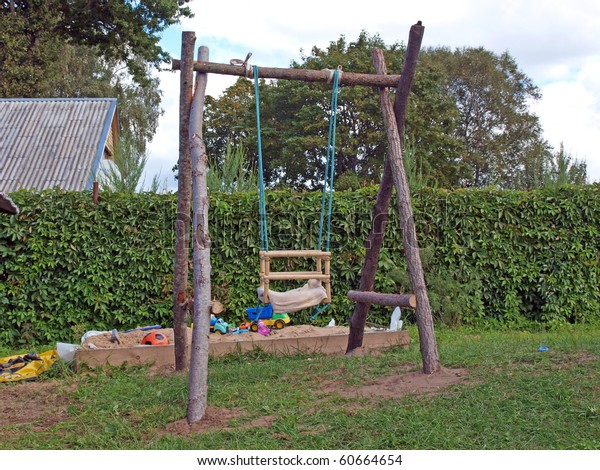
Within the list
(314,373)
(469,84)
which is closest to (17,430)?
(314,373)

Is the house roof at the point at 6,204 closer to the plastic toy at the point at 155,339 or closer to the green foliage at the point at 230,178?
the plastic toy at the point at 155,339

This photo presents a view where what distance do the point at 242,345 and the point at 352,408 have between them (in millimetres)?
3173

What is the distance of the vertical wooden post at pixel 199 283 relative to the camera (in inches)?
195

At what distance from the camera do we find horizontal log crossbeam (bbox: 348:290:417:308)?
5892mm

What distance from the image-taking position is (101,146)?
19172 millimetres

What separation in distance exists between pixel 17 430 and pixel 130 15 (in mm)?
20298

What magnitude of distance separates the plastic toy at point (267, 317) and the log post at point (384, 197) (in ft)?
5.90

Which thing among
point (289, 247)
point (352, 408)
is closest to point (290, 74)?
point (352, 408)

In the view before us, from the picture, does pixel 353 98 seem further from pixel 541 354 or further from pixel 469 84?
pixel 541 354

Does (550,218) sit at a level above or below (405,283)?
above

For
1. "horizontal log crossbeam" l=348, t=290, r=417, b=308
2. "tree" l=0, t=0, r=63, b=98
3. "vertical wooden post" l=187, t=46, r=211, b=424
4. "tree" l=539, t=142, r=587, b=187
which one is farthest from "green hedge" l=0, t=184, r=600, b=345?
"tree" l=0, t=0, r=63, b=98

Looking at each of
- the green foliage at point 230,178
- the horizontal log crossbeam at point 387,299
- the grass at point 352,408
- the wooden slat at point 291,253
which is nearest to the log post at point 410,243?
the horizontal log crossbeam at point 387,299

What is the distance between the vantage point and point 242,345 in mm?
7863

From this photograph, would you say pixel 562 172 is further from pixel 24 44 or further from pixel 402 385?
pixel 24 44
